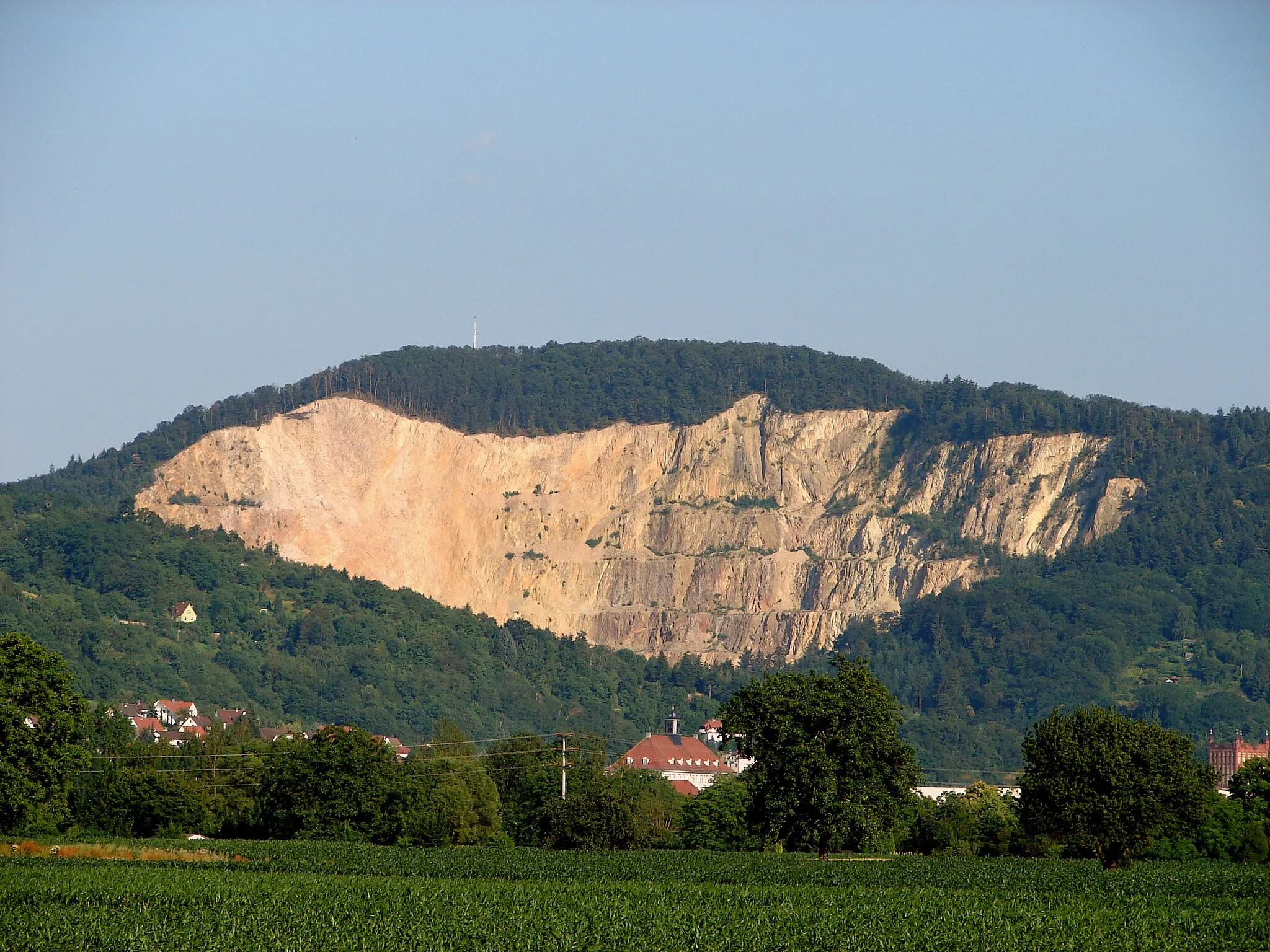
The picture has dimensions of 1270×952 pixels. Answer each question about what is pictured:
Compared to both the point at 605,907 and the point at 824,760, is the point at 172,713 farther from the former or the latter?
the point at 605,907

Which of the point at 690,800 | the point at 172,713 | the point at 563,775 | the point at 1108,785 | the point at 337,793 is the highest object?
the point at 1108,785

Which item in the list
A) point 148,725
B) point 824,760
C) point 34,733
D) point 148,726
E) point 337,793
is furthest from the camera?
point 148,725

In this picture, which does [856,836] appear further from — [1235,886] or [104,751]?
[104,751]

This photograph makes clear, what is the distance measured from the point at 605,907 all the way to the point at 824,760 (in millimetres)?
25971

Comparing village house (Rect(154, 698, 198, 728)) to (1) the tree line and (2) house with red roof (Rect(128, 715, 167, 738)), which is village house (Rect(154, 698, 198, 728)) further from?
(1) the tree line

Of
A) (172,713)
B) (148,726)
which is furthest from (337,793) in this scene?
(172,713)

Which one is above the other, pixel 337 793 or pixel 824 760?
pixel 824 760

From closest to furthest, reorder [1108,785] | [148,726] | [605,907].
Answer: [605,907], [1108,785], [148,726]

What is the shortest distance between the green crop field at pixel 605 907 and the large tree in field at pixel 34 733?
16.4 metres

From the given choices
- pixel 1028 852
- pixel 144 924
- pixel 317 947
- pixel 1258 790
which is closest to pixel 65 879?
pixel 144 924

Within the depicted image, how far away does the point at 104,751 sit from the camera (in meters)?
124

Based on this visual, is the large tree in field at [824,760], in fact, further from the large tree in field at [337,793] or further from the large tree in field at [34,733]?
the large tree in field at [34,733]

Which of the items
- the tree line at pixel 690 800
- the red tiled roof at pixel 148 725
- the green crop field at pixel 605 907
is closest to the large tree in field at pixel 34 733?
the tree line at pixel 690 800

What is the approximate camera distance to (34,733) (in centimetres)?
8162
